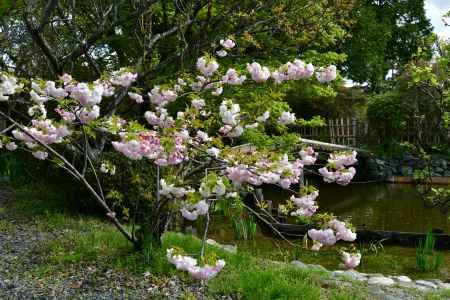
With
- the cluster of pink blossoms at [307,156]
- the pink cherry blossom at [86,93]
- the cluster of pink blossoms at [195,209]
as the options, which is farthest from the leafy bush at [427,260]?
the pink cherry blossom at [86,93]

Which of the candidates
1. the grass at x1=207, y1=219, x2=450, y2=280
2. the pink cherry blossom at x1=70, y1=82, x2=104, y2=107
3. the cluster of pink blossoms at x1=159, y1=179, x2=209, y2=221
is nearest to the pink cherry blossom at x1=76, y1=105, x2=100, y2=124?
the pink cherry blossom at x1=70, y1=82, x2=104, y2=107

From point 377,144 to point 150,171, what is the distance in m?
14.7

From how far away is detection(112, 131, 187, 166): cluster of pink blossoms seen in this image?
11.3ft

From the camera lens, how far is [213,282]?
4438mm

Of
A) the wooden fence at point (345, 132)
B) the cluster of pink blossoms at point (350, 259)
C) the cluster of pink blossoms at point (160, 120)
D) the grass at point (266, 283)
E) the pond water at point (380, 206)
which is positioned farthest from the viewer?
the wooden fence at point (345, 132)

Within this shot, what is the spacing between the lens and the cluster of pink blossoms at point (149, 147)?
345 centimetres

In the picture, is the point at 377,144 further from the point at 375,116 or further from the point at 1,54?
the point at 1,54

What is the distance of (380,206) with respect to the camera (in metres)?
13.3

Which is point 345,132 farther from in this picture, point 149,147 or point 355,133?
point 149,147

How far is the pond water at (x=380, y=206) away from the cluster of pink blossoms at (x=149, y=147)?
17.1 feet

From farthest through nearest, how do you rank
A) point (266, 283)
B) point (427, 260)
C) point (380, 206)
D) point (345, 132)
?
1. point (345, 132)
2. point (380, 206)
3. point (427, 260)
4. point (266, 283)

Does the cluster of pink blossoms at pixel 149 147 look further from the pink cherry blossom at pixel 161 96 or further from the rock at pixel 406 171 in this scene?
the rock at pixel 406 171

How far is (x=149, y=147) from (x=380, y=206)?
431 inches

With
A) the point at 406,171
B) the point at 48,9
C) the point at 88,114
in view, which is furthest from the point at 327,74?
the point at 406,171
